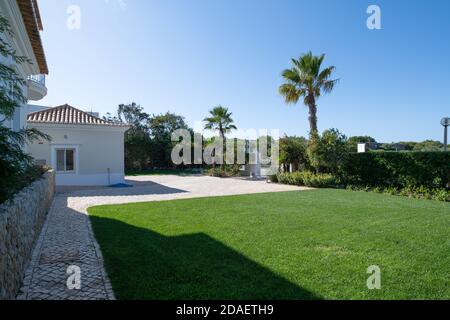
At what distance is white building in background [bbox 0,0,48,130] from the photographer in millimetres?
8078

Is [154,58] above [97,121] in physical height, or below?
above

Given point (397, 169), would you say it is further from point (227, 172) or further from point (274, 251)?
point (227, 172)

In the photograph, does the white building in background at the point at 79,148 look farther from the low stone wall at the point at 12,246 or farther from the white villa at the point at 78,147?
the low stone wall at the point at 12,246

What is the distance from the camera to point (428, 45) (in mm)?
13305

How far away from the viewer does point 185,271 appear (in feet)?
17.1

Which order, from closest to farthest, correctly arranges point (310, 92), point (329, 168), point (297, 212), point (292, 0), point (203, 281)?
1. point (203, 281)
2. point (297, 212)
3. point (292, 0)
4. point (329, 168)
5. point (310, 92)

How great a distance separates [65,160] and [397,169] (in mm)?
20437

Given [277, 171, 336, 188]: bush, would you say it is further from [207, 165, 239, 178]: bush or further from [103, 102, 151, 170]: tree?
[103, 102, 151, 170]: tree

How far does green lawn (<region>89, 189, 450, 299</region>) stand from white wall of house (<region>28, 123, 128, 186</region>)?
1075cm

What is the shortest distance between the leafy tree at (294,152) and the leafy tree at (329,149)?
7.25 ft

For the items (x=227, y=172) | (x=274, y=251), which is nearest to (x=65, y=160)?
(x=227, y=172)
